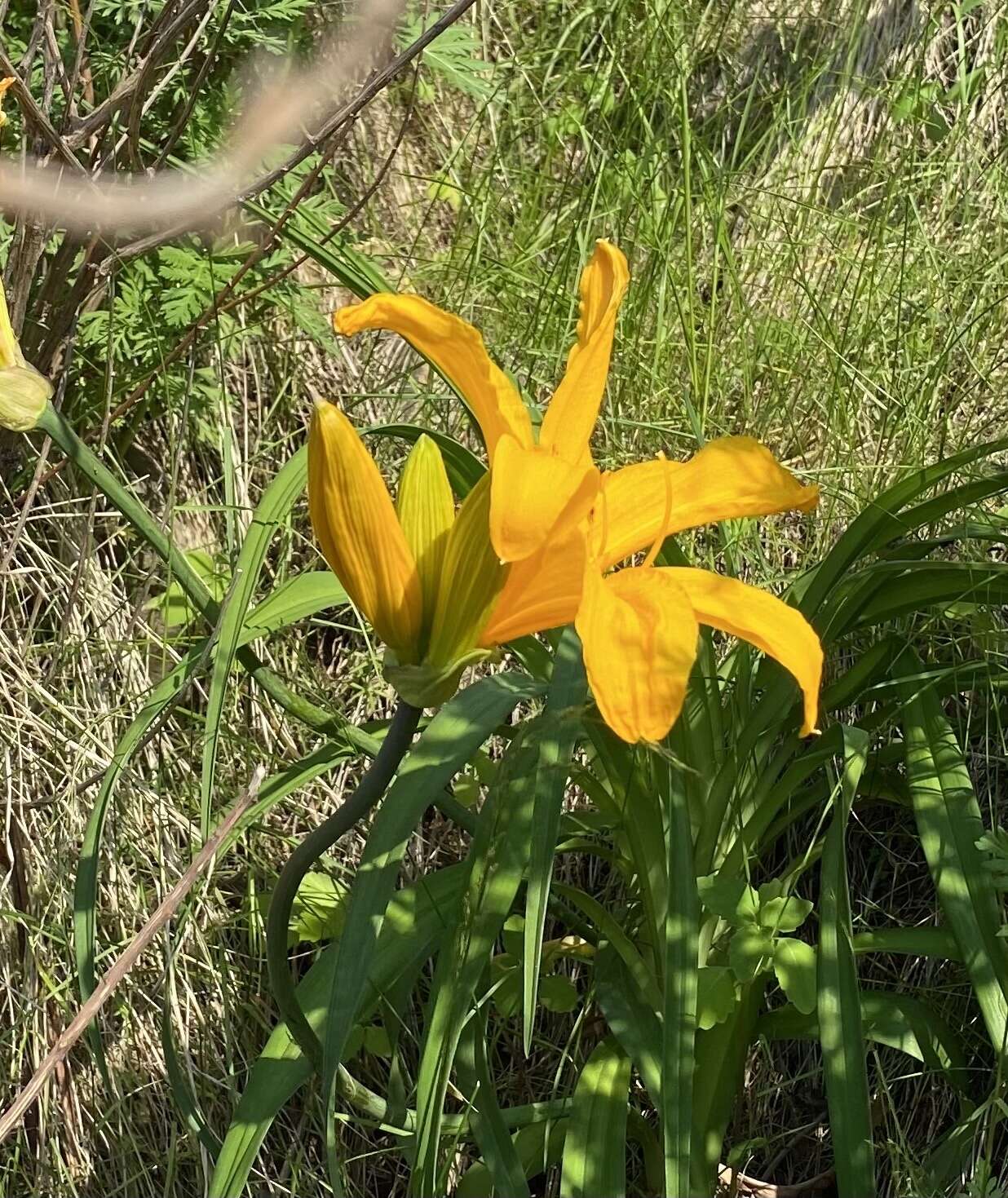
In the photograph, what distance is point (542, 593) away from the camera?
0.80 meters

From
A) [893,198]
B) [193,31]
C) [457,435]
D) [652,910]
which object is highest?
[193,31]

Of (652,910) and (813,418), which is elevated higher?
(813,418)

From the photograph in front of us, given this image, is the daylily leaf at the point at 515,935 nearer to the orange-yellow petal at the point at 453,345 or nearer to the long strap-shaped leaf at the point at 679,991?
the long strap-shaped leaf at the point at 679,991

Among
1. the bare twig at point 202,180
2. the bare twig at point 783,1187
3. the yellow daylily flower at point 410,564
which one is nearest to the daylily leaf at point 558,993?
the bare twig at point 783,1187

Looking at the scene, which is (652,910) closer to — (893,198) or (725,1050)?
(725,1050)

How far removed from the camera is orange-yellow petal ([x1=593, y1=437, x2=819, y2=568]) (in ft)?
2.74

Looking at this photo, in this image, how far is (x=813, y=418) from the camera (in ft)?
6.16

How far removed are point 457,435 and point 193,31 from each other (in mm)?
618

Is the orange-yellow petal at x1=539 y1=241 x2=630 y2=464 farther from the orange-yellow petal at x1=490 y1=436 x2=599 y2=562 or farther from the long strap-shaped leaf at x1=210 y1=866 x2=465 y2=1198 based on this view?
the long strap-shaped leaf at x1=210 y1=866 x2=465 y2=1198

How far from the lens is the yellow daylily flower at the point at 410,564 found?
79cm

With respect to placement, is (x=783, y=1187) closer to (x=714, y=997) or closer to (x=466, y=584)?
(x=714, y=997)

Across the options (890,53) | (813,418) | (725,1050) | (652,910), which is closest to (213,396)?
(813,418)

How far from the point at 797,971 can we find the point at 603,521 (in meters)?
0.64

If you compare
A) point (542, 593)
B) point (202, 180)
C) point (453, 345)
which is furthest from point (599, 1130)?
point (202, 180)
